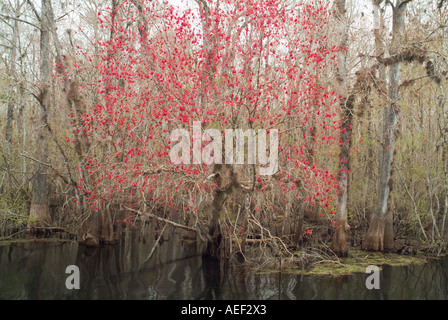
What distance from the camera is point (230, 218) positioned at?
11.5 meters

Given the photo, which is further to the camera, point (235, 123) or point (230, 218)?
point (230, 218)

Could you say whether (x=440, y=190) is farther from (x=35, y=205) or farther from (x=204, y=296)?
(x=35, y=205)

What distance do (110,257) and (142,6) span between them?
8204mm

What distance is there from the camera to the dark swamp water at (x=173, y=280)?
8.19m

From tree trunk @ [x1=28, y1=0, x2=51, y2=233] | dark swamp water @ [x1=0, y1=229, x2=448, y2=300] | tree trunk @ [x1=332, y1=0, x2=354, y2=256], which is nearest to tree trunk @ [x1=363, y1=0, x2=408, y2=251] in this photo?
tree trunk @ [x1=332, y1=0, x2=354, y2=256]

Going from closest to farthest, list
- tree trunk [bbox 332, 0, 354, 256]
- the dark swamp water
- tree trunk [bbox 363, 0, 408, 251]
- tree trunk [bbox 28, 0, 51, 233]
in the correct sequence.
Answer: the dark swamp water, tree trunk [bbox 332, 0, 354, 256], tree trunk [bbox 363, 0, 408, 251], tree trunk [bbox 28, 0, 51, 233]

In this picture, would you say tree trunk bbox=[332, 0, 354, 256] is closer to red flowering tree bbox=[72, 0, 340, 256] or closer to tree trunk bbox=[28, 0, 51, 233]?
red flowering tree bbox=[72, 0, 340, 256]

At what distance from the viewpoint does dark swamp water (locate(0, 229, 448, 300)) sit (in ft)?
26.9

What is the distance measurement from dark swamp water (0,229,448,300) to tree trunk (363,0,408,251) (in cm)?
159

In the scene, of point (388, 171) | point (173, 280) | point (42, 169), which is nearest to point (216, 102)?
point (173, 280)

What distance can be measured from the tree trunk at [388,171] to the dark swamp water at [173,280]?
159cm

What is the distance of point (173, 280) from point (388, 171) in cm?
879

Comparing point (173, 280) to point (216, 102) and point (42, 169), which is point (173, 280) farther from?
point (42, 169)
